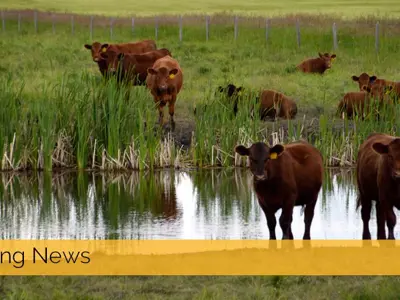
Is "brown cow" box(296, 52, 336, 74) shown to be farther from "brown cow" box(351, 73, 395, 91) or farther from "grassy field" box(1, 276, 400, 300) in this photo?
"grassy field" box(1, 276, 400, 300)

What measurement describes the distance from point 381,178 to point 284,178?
0.94 m

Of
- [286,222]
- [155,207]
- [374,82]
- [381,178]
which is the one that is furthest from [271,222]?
[374,82]

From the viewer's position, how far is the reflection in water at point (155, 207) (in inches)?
448

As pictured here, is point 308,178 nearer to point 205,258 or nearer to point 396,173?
point 396,173

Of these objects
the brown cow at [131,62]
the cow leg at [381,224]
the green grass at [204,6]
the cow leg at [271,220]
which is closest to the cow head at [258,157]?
the cow leg at [271,220]

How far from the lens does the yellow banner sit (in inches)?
346

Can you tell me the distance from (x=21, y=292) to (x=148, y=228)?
3636 millimetres

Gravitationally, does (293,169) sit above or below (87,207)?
above

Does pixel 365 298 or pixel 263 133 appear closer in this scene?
pixel 365 298

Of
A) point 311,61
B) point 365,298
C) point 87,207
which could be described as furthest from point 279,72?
point 365,298

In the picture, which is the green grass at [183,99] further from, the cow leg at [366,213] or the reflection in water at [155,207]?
the cow leg at [366,213]

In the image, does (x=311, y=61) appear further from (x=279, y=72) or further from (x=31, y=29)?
(x=31, y=29)

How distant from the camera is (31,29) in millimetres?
44875

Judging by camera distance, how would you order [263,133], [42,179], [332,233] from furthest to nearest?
[263,133]
[42,179]
[332,233]
